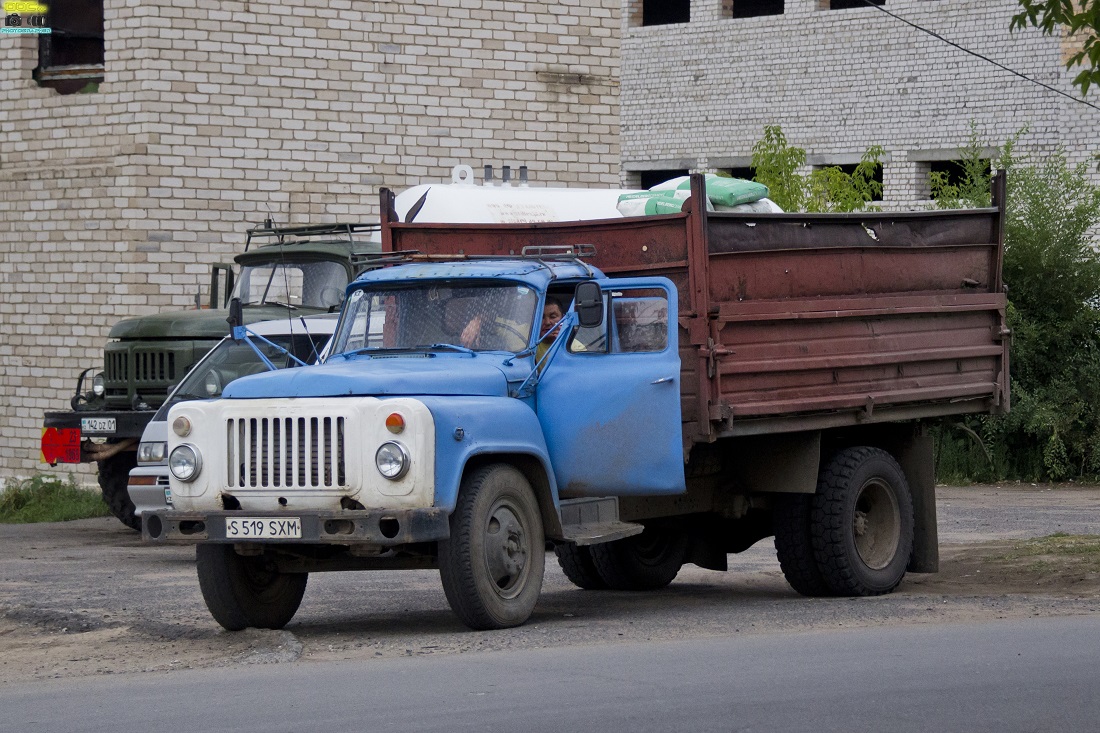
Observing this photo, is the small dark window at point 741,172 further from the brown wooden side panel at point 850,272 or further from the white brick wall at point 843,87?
the brown wooden side panel at point 850,272

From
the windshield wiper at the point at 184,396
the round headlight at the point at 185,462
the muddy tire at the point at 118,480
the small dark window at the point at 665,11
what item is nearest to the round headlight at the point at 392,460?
the round headlight at the point at 185,462

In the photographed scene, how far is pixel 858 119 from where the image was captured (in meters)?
29.6

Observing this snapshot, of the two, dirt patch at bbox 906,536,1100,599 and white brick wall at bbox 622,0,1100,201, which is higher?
white brick wall at bbox 622,0,1100,201

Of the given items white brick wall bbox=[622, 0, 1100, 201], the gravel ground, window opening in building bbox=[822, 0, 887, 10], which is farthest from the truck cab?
window opening in building bbox=[822, 0, 887, 10]

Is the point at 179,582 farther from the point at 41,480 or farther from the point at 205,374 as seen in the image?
the point at 41,480

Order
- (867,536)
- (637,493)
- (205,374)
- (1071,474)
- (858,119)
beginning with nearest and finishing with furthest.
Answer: (637,493) → (867,536) → (205,374) → (1071,474) → (858,119)

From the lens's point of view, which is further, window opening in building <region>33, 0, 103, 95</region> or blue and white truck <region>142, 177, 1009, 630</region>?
window opening in building <region>33, 0, 103, 95</region>

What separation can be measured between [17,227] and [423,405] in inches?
513

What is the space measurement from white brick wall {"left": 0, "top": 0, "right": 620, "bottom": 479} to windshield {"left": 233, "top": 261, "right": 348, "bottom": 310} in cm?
401

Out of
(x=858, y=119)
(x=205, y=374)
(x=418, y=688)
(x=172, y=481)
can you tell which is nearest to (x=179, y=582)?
(x=205, y=374)

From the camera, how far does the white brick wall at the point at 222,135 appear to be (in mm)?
19000

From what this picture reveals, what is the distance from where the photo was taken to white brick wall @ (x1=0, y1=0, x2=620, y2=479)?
19.0 m

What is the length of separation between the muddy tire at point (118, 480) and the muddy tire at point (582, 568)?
15.5 ft

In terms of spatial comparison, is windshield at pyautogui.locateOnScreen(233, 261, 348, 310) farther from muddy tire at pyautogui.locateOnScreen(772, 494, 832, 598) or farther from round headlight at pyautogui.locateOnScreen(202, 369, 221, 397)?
muddy tire at pyautogui.locateOnScreen(772, 494, 832, 598)
